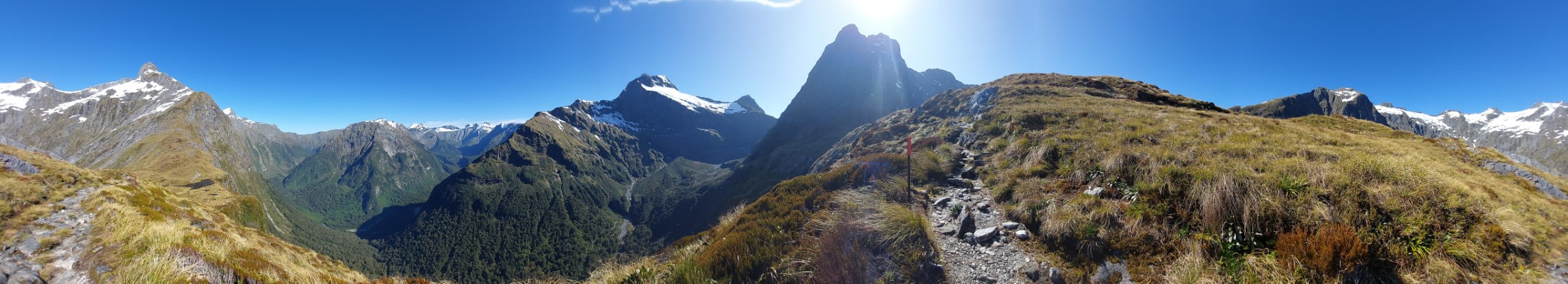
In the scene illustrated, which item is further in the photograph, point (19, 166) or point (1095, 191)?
point (19, 166)

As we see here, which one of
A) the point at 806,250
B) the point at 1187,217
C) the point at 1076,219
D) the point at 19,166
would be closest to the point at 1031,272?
the point at 1076,219

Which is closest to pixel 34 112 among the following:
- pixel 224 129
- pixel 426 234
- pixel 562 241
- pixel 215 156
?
pixel 224 129

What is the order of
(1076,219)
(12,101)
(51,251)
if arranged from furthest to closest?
(12,101), (1076,219), (51,251)

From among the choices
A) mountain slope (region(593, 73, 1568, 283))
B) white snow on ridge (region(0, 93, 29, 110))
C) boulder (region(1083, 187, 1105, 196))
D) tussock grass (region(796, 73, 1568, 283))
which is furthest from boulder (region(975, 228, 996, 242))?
white snow on ridge (region(0, 93, 29, 110))

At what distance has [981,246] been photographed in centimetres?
891

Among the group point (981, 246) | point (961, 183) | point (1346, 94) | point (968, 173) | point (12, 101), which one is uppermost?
point (12, 101)

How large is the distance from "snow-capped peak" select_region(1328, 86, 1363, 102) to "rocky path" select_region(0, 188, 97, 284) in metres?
227

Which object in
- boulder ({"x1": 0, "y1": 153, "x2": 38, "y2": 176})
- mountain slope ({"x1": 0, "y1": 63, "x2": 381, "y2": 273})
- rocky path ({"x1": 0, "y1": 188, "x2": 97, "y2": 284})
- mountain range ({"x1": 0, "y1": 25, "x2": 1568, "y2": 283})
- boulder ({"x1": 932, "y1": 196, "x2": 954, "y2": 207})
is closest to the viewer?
mountain range ({"x1": 0, "y1": 25, "x2": 1568, "y2": 283})

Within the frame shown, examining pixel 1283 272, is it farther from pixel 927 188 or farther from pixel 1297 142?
pixel 1297 142

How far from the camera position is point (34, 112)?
624 feet

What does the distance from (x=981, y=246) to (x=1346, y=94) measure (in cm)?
23119

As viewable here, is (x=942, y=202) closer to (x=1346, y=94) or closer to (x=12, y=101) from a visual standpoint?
(x=1346, y=94)

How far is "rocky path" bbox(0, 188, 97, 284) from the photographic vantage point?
707cm

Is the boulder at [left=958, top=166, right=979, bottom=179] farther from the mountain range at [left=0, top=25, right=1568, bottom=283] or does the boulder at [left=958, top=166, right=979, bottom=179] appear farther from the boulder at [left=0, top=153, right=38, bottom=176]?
the boulder at [left=0, top=153, right=38, bottom=176]
